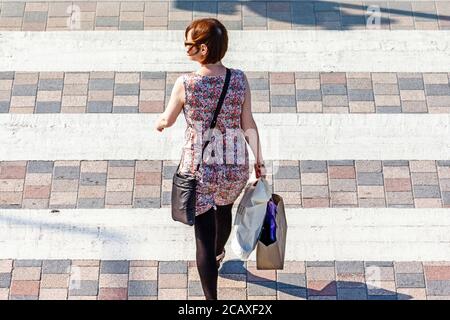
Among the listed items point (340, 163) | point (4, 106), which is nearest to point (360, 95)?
point (340, 163)

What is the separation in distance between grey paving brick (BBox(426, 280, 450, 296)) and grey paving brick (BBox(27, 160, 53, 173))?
3.04 metres

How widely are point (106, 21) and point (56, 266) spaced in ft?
8.52

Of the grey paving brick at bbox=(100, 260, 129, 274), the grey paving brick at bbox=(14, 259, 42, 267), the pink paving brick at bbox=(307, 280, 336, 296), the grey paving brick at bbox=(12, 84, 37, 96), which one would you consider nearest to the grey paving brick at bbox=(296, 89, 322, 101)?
the pink paving brick at bbox=(307, 280, 336, 296)

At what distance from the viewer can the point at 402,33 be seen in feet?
26.0

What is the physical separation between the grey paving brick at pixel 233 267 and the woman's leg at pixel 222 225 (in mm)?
206

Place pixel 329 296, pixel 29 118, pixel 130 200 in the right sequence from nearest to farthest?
pixel 329 296
pixel 130 200
pixel 29 118

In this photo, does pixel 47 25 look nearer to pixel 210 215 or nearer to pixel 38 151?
pixel 38 151

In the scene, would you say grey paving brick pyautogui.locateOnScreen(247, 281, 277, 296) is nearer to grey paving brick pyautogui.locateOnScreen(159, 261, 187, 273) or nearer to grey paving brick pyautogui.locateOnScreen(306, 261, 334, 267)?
grey paving brick pyautogui.locateOnScreen(306, 261, 334, 267)

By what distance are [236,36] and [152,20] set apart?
791 mm

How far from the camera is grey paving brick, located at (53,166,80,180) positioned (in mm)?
6926

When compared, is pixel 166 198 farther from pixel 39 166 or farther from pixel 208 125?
pixel 208 125

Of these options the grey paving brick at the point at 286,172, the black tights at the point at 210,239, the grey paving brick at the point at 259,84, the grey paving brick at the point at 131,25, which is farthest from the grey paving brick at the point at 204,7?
the black tights at the point at 210,239

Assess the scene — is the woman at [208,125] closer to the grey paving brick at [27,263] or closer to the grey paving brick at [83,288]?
the grey paving brick at [83,288]

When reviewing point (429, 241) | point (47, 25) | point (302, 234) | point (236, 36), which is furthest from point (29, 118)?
point (429, 241)
